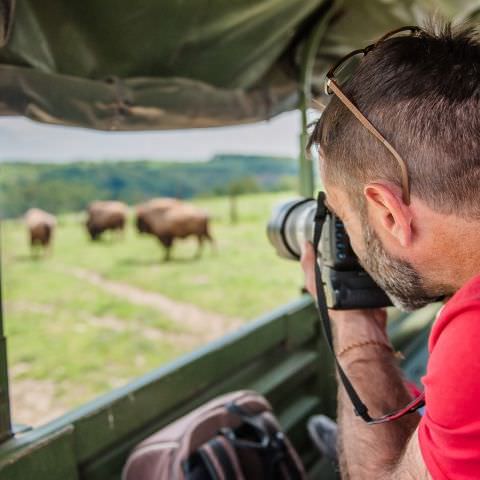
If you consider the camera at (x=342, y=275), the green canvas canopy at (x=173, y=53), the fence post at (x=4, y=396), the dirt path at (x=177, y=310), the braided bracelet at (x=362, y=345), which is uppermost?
the green canvas canopy at (x=173, y=53)

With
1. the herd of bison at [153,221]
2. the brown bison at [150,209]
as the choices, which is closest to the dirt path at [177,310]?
the herd of bison at [153,221]

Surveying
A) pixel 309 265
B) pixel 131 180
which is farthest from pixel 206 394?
pixel 131 180

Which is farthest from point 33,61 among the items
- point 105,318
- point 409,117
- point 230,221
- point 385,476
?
point 230,221

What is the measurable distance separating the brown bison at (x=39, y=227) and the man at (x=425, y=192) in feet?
49.3

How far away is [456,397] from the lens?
2.35 ft

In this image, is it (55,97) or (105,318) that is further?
(105,318)

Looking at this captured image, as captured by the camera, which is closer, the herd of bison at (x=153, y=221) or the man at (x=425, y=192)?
the man at (x=425, y=192)

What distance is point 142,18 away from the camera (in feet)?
4.70

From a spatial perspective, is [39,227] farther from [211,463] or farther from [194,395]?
[211,463]

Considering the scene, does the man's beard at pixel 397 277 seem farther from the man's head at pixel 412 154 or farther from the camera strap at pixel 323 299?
the camera strap at pixel 323 299

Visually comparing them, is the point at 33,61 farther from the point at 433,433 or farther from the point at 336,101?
the point at 433,433

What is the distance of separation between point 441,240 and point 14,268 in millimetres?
14820

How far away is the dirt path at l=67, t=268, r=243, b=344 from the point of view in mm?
10836

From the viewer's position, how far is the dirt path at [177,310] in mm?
10836
